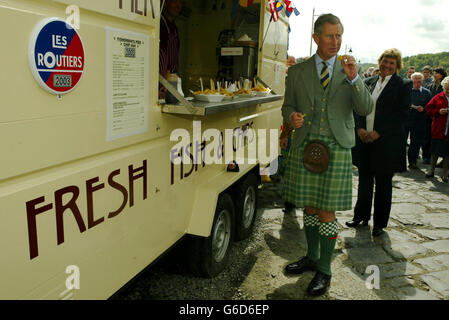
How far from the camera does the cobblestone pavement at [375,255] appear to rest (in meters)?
3.14

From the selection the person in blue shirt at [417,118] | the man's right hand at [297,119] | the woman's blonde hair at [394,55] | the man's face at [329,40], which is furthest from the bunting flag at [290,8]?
the person in blue shirt at [417,118]

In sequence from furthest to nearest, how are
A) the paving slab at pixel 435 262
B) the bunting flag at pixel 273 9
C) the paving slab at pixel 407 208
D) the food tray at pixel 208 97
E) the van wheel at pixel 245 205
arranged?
the paving slab at pixel 407 208, the bunting flag at pixel 273 9, the van wheel at pixel 245 205, the paving slab at pixel 435 262, the food tray at pixel 208 97

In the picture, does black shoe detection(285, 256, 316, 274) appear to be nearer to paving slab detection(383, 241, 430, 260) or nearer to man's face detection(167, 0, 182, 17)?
paving slab detection(383, 241, 430, 260)

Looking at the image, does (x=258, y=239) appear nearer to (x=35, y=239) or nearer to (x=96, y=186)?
(x=96, y=186)

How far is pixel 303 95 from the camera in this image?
9.89 ft

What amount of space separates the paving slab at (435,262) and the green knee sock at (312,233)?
117cm

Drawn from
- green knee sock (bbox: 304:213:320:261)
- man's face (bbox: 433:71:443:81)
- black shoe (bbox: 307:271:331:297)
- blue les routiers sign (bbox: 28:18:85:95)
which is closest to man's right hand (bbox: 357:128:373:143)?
green knee sock (bbox: 304:213:320:261)

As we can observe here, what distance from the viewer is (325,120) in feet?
9.57

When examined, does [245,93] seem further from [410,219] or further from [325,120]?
[410,219]

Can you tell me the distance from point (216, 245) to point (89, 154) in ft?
6.07

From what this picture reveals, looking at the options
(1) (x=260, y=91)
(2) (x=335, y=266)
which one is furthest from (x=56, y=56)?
(2) (x=335, y=266)

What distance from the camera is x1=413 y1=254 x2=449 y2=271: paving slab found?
362 centimetres

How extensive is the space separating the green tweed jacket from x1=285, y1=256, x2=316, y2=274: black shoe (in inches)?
42.1

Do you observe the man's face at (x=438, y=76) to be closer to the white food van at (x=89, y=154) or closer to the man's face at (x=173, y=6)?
the man's face at (x=173, y=6)
